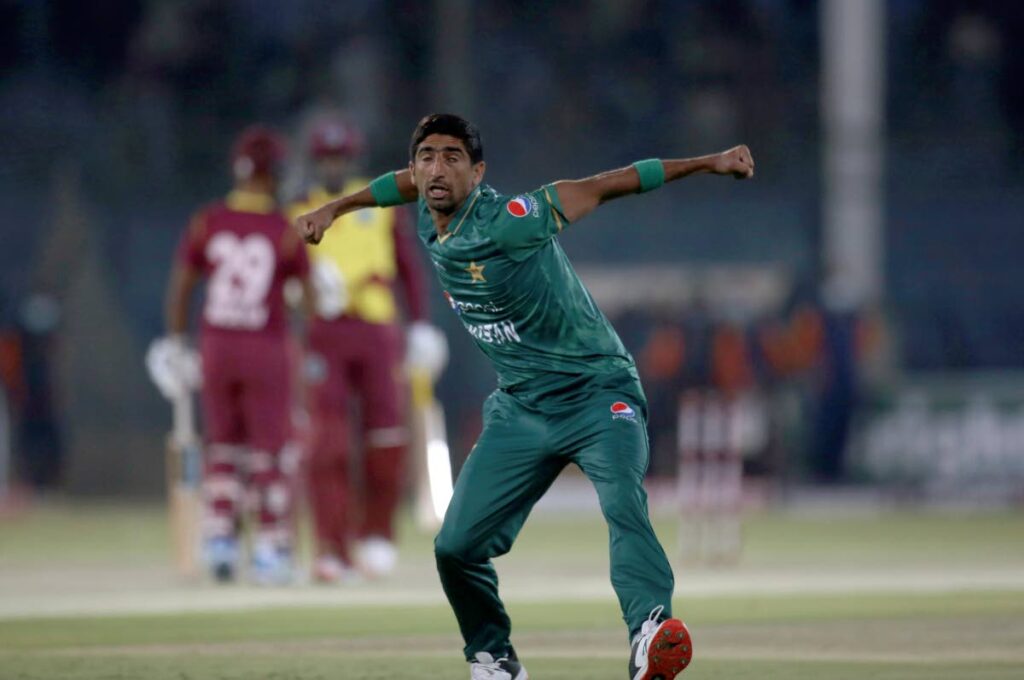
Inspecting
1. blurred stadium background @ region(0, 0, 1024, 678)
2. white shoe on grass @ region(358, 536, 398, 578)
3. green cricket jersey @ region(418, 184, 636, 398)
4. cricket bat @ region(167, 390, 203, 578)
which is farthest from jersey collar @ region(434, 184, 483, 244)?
blurred stadium background @ region(0, 0, 1024, 678)

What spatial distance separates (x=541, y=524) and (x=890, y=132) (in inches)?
308

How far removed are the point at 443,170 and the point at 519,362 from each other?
0.72 meters

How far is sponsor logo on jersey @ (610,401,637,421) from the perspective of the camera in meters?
7.25

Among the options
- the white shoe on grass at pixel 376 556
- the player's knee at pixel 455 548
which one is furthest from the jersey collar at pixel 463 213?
the white shoe on grass at pixel 376 556

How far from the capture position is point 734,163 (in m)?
7.00

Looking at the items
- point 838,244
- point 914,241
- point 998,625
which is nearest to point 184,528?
point 998,625

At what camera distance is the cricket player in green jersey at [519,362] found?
23.5 feet

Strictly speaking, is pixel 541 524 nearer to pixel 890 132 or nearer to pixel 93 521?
pixel 93 521

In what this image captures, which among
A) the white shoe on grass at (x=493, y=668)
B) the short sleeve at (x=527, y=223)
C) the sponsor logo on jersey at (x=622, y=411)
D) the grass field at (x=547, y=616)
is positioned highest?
the short sleeve at (x=527, y=223)

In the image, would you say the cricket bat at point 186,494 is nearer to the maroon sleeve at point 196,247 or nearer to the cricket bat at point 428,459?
the maroon sleeve at point 196,247

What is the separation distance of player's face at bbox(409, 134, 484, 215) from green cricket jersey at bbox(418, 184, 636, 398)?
0.30ft

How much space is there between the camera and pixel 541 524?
18453 millimetres

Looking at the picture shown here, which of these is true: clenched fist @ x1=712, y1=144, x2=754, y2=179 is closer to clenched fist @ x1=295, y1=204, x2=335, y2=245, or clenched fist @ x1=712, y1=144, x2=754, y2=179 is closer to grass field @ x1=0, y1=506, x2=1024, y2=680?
clenched fist @ x1=295, y1=204, x2=335, y2=245

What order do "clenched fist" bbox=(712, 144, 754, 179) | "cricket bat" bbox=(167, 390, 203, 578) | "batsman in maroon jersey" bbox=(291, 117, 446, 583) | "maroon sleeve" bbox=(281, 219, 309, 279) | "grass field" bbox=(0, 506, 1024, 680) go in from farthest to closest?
"cricket bat" bbox=(167, 390, 203, 578) < "batsman in maroon jersey" bbox=(291, 117, 446, 583) < "maroon sleeve" bbox=(281, 219, 309, 279) < "grass field" bbox=(0, 506, 1024, 680) < "clenched fist" bbox=(712, 144, 754, 179)
